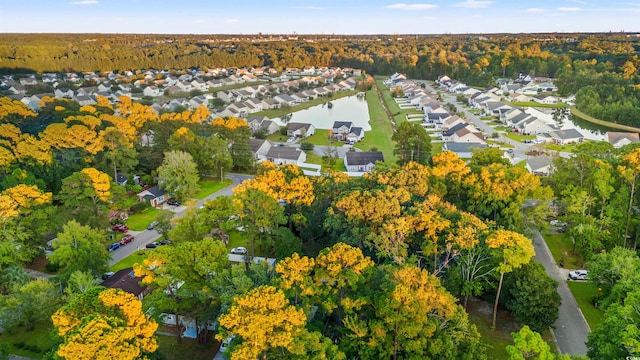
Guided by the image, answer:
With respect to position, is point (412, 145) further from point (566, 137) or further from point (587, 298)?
point (566, 137)

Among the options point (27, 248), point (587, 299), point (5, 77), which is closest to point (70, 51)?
point (5, 77)

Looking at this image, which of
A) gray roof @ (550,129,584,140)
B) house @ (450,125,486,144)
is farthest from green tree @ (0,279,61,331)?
gray roof @ (550,129,584,140)

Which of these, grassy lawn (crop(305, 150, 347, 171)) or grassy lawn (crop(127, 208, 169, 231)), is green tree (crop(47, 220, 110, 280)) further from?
grassy lawn (crop(305, 150, 347, 171))

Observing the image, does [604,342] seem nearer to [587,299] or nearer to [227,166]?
[587,299]

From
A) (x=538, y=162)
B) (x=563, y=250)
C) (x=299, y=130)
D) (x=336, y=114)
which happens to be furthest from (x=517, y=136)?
(x=563, y=250)

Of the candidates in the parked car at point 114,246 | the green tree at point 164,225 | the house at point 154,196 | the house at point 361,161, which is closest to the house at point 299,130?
the house at point 361,161

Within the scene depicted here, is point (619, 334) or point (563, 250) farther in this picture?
point (563, 250)
